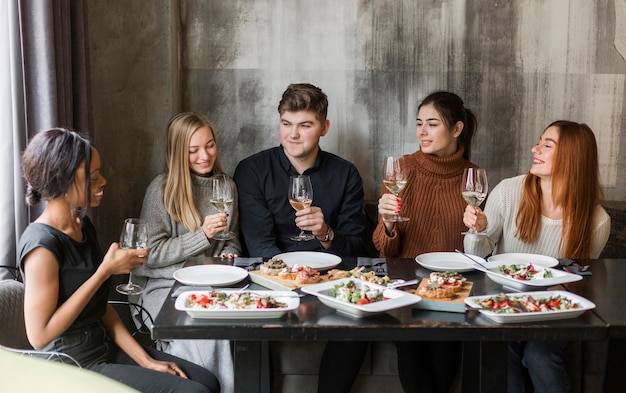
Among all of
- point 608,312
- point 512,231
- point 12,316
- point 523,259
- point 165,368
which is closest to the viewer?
point 608,312

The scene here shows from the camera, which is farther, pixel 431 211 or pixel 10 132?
pixel 431 211

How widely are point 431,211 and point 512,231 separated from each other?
40cm

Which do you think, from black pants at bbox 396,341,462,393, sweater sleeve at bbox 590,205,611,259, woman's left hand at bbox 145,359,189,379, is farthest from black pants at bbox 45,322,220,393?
sweater sleeve at bbox 590,205,611,259

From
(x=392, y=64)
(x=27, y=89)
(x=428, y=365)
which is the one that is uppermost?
(x=392, y=64)

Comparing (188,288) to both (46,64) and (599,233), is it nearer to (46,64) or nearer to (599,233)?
(46,64)

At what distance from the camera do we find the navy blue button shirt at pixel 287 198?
137 inches

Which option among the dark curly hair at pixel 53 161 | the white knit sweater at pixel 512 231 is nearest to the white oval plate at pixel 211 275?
the dark curly hair at pixel 53 161

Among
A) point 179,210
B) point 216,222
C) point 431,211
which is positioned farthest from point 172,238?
point 431,211

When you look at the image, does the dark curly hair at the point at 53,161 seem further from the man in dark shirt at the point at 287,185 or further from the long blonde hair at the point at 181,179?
the man in dark shirt at the point at 287,185

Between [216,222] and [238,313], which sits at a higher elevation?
[216,222]

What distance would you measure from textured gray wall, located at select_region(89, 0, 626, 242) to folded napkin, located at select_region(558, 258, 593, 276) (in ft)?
5.06

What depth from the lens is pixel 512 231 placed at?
10.4 ft

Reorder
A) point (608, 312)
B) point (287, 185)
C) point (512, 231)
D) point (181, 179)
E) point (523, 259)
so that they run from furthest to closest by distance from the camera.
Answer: point (287, 185) < point (181, 179) < point (512, 231) < point (523, 259) < point (608, 312)

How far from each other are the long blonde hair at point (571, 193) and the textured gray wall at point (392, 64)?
1.05 metres
